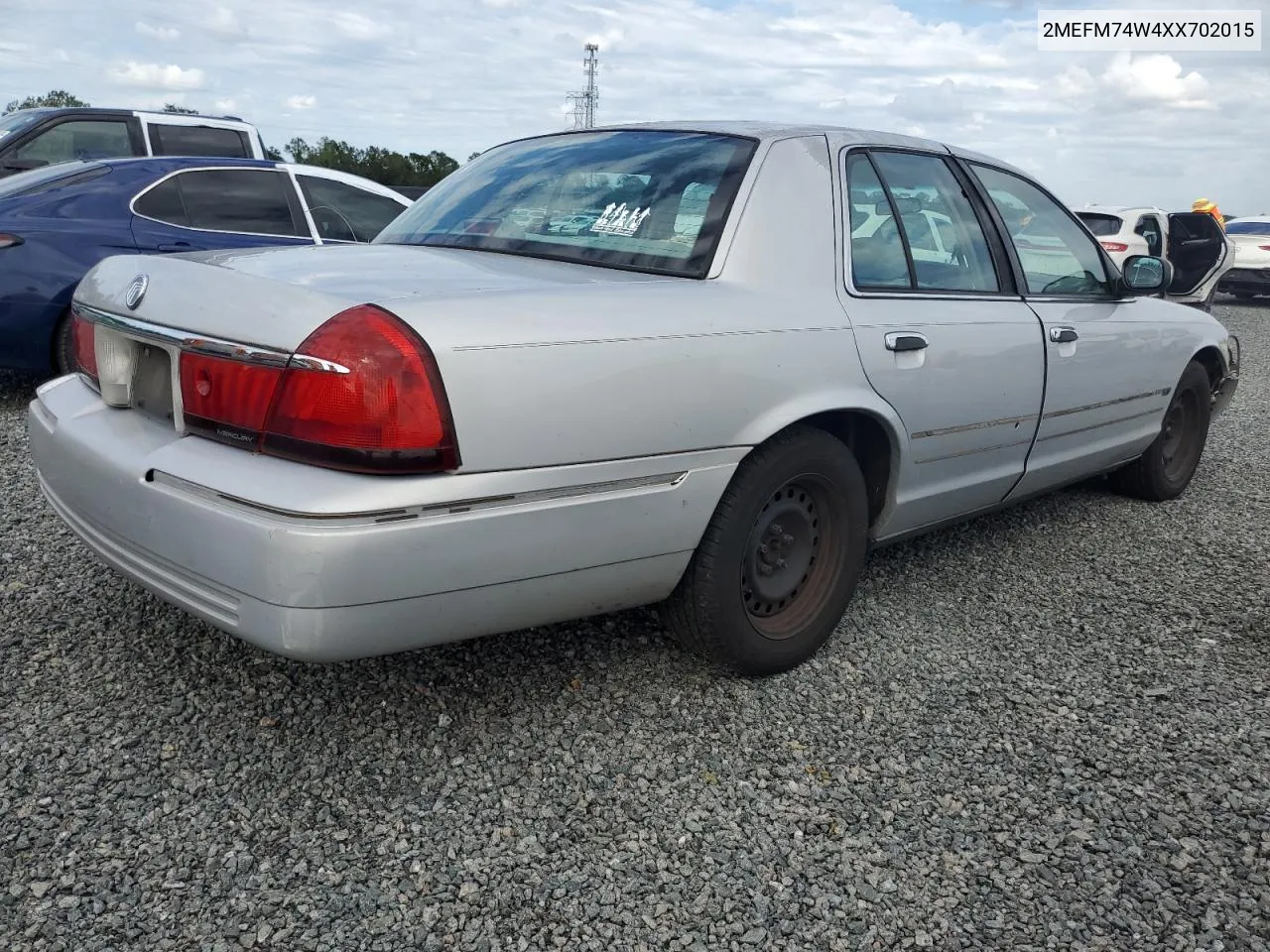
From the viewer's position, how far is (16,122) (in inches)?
352

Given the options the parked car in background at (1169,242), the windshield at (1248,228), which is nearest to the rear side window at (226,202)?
the parked car in background at (1169,242)

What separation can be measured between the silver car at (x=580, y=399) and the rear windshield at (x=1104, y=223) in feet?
34.6

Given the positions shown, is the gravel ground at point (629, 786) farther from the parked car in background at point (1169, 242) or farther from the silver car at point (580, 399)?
the parked car in background at point (1169, 242)

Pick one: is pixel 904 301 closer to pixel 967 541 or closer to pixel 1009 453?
pixel 1009 453

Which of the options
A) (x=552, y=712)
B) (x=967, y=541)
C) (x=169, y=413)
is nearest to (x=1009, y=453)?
(x=967, y=541)

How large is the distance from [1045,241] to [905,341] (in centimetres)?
132

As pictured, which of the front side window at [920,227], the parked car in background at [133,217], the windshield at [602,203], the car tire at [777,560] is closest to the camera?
the car tire at [777,560]

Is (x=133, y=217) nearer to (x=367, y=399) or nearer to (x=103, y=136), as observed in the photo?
(x=103, y=136)

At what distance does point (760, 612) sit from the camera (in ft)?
9.42

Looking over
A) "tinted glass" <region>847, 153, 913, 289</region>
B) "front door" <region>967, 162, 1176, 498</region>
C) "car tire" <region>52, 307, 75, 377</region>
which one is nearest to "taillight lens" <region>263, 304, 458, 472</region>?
"tinted glass" <region>847, 153, 913, 289</region>

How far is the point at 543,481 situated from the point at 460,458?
0.66 feet

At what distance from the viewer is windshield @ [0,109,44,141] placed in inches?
337

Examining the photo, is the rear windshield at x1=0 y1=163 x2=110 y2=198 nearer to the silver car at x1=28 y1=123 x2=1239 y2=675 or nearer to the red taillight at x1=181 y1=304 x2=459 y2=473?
the silver car at x1=28 y1=123 x2=1239 y2=675

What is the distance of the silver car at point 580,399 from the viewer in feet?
6.57
